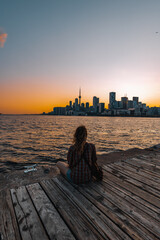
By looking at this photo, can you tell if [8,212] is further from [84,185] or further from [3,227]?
[84,185]

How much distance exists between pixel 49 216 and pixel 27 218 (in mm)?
423

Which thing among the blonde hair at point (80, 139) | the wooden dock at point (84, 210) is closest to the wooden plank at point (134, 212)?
the wooden dock at point (84, 210)

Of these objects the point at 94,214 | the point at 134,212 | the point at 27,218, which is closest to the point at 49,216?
the point at 27,218

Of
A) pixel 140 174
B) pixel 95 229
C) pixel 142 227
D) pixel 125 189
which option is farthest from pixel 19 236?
pixel 140 174

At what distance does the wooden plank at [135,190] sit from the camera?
→ 345 cm

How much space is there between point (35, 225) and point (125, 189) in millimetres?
2490

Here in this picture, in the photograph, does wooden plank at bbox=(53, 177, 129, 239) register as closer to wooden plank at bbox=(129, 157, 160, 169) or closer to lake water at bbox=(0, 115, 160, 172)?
wooden plank at bbox=(129, 157, 160, 169)

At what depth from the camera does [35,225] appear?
258cm

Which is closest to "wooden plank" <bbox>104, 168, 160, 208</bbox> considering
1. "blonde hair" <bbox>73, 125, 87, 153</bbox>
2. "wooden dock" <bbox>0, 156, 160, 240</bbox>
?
"wooden dock" <bbox>0, 156, 160, 240</bbox>

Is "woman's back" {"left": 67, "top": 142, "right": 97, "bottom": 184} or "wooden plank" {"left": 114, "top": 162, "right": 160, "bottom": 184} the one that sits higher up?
"woman's back" {"left": 67, "top": 142, "right": 97, "bottom": 184}

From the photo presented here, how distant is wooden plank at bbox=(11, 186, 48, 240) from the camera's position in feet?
7.83

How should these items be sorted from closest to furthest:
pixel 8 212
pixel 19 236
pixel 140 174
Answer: pixel 19 236 < pixel 8 212 < pixel 140 174

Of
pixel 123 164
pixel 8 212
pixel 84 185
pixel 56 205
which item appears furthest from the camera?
pixel 123 164

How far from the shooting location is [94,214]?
287 centimetres
